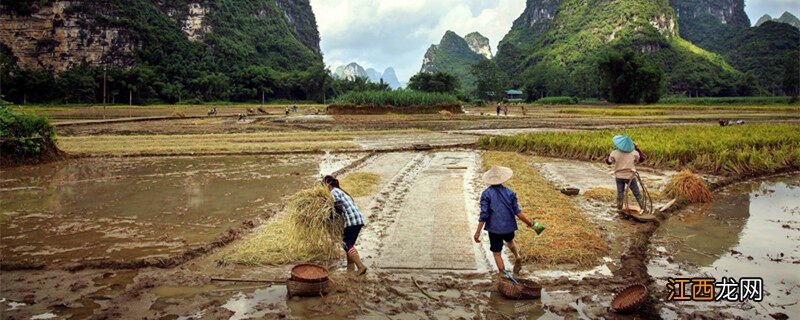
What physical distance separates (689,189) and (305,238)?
26.3ft

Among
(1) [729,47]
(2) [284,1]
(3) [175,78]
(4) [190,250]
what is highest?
(2) [284,1]

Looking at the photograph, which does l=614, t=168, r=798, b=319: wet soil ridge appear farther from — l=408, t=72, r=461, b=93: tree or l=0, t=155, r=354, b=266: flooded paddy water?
l=408, t=72, r=461, b=93: tree

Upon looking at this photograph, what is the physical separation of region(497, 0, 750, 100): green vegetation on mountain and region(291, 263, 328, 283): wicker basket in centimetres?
8203

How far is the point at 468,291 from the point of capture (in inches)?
213

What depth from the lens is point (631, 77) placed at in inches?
2945

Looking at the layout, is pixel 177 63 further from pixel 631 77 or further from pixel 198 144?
pixel 198 144

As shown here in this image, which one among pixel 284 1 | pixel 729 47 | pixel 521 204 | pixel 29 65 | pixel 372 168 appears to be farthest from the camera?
pixel 284 1

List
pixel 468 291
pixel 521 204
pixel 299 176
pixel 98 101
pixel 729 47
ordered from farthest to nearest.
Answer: pixel 729 47 < pixel 98 101 < pixel 299 176 < pixel 521 204 < pixel 468 291

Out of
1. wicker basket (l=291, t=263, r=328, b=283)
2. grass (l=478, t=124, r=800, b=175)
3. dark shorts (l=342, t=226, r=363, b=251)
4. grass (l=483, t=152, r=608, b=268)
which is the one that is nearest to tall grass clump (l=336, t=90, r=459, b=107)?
grass (l=478, t=124, r=800, b=175)

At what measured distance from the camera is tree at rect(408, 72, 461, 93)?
308 feet

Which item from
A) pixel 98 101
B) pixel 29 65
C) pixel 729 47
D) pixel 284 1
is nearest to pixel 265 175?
pixel 98 101

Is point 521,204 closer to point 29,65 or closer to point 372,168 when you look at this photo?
point 372,168

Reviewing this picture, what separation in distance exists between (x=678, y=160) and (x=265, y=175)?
39.2 ft

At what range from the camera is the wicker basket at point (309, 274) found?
5219 mm
